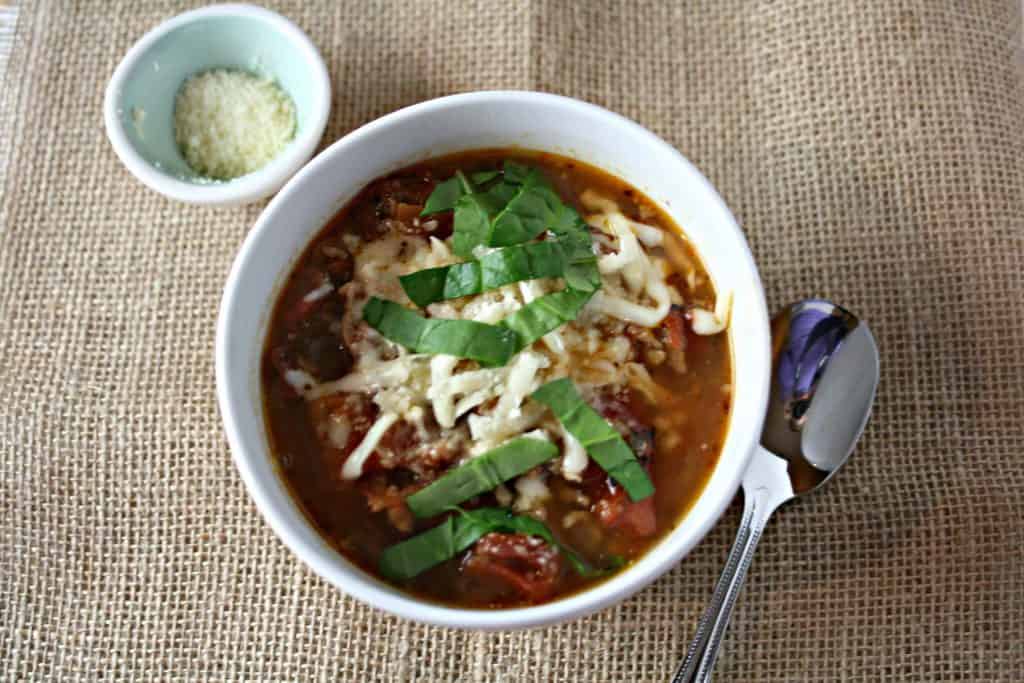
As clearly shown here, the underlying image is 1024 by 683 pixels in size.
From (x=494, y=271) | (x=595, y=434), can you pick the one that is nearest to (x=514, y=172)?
(x=494, y=271)

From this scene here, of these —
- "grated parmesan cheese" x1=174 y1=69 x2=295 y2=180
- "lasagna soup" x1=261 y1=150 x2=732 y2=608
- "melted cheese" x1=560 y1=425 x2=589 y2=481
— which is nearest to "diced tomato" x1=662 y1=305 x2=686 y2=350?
"lasagna soup" x1=261 y1=150 x2=732 y2=608

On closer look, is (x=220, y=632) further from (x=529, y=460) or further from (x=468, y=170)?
(x=468, y=170)

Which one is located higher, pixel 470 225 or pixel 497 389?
pixel 470 225

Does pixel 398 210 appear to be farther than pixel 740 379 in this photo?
Yes

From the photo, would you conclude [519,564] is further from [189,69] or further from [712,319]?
[189,69]

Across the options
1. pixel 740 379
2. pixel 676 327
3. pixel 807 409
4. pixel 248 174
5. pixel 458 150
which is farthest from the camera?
pixel 248 174

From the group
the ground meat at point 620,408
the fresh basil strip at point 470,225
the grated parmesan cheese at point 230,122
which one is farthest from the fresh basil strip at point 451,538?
the grated parmesan cheese at point 230,122

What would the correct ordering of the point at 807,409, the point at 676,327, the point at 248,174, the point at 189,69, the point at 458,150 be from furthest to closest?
the point at 189,69, the point at 248,174, the point at 807,409, the point at 458,150, the point at 676,327

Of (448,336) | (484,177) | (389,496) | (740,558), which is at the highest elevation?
(484,177)
